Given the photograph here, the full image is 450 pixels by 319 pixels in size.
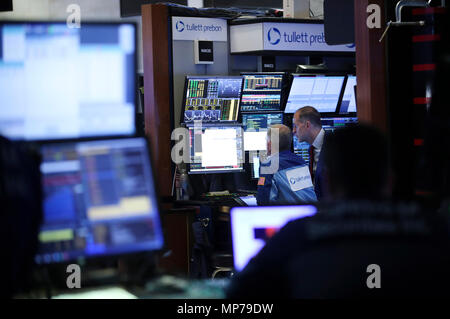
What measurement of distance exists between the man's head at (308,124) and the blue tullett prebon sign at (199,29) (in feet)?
5.86

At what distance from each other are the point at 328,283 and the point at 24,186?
0.88 meters

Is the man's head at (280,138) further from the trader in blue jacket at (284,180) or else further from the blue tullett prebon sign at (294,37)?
the blue tullett prebon sign at (294,37)

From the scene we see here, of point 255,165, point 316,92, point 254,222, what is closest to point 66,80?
point 254,222

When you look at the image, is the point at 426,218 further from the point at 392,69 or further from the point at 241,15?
the point at 241,15

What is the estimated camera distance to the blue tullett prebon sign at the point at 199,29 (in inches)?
267

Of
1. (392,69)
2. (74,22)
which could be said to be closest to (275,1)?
(392,69)

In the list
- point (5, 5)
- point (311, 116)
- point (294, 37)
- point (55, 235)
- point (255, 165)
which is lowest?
point (255, 165)

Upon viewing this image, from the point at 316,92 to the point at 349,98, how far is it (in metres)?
0.55

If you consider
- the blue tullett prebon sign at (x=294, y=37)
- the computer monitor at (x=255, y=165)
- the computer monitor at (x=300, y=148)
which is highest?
the blue tullett prebon sign at (x=294, y=37)

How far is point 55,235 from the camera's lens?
6.54ft

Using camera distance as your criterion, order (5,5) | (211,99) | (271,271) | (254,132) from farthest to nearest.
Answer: (254,132) → (211,99) → (5,5) → (271,271)

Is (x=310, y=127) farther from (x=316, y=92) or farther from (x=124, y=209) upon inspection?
(x=124, y=209)

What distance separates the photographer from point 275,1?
38.0 feet

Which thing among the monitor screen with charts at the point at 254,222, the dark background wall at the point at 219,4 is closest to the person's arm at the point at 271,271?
the monitor screen with charts at the point at 254,222
